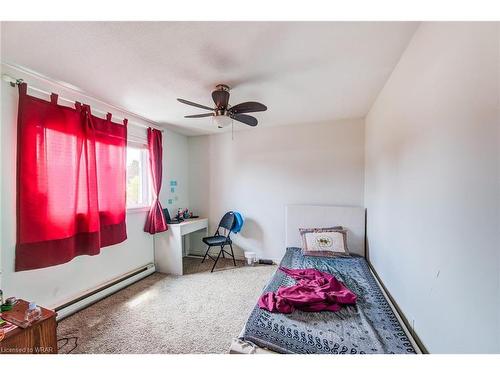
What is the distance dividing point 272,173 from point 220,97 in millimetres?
1831

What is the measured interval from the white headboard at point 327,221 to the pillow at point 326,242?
0.56ft

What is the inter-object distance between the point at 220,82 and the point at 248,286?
2420 millimetres

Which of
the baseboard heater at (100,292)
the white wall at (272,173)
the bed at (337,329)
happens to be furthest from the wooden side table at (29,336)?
the white wall at (272,173)

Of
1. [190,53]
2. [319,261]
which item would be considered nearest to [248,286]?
[319,261]

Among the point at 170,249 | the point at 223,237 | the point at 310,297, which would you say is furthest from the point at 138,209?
the point at 310,297

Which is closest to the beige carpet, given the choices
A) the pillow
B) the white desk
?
the white desk

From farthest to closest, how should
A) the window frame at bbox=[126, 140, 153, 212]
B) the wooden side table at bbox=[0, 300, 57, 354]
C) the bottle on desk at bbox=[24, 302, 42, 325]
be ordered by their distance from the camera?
the window frame at bbox=[126, 140, 153, 212]
the bottle on desk at bbox=[24, 302, 42, 325]
the wooden side table at bbox=[0, 300, 57, 354]

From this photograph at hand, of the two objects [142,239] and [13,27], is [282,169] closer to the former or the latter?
[142,239]

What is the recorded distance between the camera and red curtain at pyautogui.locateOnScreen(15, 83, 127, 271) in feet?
5.66

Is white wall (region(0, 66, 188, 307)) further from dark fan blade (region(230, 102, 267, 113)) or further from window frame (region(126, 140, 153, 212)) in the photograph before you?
dark fan blade (region(230, 102, 267, 113))

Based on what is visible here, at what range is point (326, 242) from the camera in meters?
2.85

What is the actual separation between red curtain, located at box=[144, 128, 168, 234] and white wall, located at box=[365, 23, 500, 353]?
2.91 meters

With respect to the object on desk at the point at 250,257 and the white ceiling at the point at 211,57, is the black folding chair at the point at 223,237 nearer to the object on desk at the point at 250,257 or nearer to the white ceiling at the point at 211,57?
the object on desk at the point at 250,257
